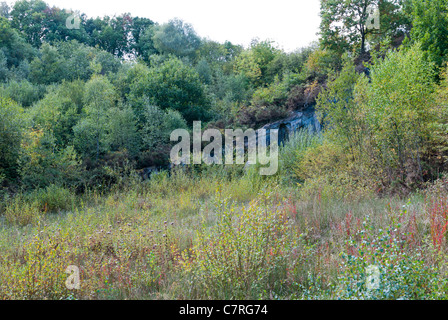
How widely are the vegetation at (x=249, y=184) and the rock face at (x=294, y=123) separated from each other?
363 millimetres

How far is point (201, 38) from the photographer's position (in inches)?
1063

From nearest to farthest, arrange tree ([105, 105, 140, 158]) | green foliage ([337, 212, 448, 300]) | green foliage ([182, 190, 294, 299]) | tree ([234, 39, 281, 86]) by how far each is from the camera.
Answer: green foliage ([337, 212, 448, 300])
green foliage ([182, 190, 294, 299])
tree ([105, 105, 140, 158])
tree ([234, 39, 281, 86])

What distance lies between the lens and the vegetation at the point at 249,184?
9.43 feet

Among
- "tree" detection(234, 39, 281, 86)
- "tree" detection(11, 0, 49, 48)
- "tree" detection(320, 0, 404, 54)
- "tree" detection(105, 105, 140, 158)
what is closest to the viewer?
"tree" detection(105, 105, 140, 158)

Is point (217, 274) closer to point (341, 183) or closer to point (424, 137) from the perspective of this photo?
point (341, 183)

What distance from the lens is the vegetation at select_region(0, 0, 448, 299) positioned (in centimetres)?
288

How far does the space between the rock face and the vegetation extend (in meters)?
0.36

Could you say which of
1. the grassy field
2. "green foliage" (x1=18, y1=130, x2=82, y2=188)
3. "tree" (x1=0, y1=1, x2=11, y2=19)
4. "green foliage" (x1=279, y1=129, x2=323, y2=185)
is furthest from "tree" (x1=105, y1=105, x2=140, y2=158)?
"tree" (x1=0, y1=1, x2=11, y2=19)

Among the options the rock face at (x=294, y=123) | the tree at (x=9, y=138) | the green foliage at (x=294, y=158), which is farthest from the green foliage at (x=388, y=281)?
the rock face at (x=294, y=123)

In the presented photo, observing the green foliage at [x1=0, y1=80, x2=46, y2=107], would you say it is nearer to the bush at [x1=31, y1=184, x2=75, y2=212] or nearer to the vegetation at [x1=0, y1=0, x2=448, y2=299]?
the vegetation at [x1=0, y1=0, x2=448, y2=299]

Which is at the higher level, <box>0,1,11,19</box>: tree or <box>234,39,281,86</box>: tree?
<box>0,1,11,19</box>: tree

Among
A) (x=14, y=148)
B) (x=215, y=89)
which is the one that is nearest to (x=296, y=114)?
(x=215, y=89)

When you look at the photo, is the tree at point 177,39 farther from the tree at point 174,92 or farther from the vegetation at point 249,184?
the tree at point 174,92
